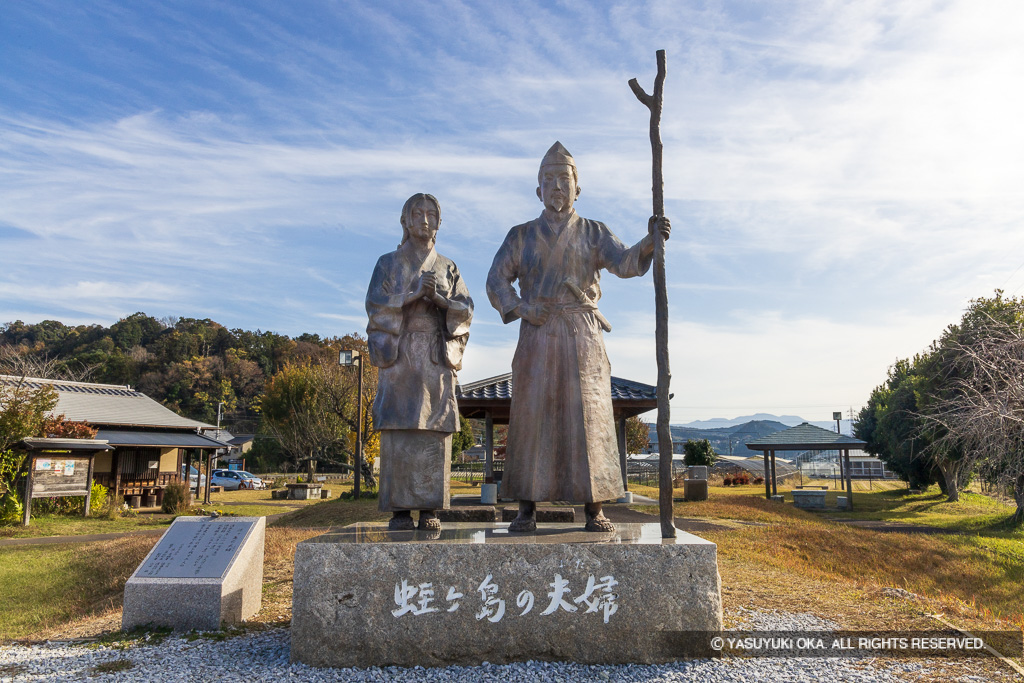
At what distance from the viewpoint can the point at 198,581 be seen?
211 inches

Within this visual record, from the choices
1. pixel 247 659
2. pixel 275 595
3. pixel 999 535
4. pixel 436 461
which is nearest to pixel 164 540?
pixel 275 595

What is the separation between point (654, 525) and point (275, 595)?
4.07m

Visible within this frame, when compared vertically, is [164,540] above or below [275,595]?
above

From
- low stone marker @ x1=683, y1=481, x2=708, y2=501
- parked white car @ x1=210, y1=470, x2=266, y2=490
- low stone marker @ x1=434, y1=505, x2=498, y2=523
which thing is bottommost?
parked white car @ x1=210, y1=470, x2=266, y2=490

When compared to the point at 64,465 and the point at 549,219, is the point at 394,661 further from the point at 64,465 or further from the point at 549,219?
the point at 64,465

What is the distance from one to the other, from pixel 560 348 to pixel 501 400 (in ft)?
33.0

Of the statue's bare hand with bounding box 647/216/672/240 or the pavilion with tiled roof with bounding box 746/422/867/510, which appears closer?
the statue's bare hand with bounding box 647/216/672/240

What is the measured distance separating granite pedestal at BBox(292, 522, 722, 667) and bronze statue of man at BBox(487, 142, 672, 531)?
620 millimetres

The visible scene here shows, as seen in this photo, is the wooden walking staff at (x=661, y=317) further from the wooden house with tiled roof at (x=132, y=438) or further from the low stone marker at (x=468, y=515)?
the wooden house with tiled roof at (x=132, y=438)

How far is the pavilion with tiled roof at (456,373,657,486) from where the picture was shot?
48.5 feet

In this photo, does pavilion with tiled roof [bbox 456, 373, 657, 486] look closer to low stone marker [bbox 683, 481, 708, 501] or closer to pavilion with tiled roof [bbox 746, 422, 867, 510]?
low stone marker [bbox 683, 481, 708, 501]

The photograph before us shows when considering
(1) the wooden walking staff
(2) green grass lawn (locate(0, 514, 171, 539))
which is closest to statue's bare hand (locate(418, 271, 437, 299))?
(1) the wooden walking staff

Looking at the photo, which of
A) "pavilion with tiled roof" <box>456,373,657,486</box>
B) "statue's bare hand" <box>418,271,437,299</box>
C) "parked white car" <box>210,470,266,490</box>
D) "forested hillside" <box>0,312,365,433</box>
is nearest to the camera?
"statue's bare hand" <box>418,271,437,299</box>

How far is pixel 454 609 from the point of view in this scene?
3949mm
